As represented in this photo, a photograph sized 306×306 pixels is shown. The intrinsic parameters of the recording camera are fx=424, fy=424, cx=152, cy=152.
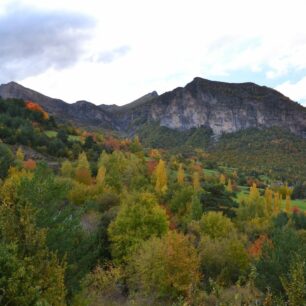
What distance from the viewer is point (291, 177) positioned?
18362 centimetres

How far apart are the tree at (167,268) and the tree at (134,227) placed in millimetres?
8050

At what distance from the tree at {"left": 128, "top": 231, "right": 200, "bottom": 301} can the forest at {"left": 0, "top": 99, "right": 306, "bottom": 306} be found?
9 centimetres

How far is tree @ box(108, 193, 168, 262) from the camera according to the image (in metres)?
44.3

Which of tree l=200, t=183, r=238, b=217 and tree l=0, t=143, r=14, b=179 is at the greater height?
tree l=0, t=143, r=14, b=179

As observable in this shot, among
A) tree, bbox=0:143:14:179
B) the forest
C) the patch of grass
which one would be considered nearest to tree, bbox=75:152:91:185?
the forest

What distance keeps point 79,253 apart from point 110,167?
68.0 meters

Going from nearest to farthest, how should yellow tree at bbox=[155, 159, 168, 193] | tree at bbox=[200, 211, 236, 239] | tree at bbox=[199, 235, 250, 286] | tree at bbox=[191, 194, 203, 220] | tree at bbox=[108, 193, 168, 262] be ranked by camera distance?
tree at bbox=[199, 235, 250, 286]
tree at bbox=[108, 193, 168, 262]
tree at bbox=[200, 211, 236, 239]
tree at bbox=[191, 194, 203, 220]
yellow tree at bbox=[155, 159, 168, 193]

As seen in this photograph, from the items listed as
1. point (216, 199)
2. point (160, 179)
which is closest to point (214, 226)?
point (216, 199)

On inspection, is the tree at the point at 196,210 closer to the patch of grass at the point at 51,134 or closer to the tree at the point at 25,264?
the tree at the point at 25,264

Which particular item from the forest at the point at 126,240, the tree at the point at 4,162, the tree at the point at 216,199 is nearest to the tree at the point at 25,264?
the forest at the point at 126,240

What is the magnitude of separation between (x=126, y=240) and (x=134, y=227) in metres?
2.22

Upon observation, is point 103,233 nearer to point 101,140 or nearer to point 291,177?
point 101,140

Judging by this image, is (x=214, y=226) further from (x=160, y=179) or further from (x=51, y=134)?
(x=51, y=134)

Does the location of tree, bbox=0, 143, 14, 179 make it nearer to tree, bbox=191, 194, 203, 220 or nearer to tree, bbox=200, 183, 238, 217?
tree, bbox=191, 194, 203, 220
